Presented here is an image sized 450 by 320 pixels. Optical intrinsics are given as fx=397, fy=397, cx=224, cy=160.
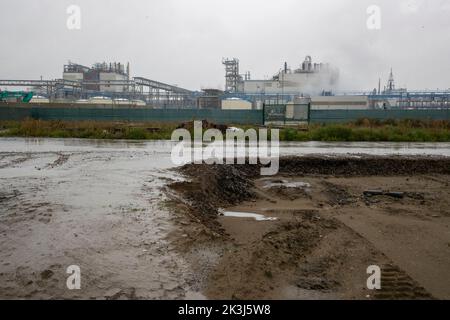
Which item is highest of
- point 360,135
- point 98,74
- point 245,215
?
A: point 98,74

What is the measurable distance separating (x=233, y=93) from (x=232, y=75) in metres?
12.2

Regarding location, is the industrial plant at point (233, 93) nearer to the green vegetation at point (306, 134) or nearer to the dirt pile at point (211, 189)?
the green vegetation at point (306, 134)

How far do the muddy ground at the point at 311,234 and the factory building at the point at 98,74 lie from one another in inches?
2446

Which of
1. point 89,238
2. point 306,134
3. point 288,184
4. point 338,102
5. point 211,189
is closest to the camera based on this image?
point 89,238

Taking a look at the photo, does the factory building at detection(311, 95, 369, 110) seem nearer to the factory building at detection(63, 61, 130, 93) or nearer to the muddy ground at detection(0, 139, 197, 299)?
the factory building at detection(63, 61, 130, 93)

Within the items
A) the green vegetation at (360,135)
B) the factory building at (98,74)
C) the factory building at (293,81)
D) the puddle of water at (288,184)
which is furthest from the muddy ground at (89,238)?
the factory building at (98,74)

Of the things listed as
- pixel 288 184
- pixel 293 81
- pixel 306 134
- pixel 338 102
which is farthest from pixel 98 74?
pixel 288 184

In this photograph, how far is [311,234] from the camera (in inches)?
226

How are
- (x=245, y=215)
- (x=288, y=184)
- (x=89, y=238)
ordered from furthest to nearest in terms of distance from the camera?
(x=288, y=184) < (x=245, y=215) < (x=89, y=238)

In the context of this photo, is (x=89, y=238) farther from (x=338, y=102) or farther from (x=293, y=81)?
(x=293, y=81)

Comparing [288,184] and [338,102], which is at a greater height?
[338,102]

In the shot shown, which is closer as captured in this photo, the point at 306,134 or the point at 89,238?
the point at 89,238
